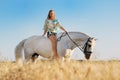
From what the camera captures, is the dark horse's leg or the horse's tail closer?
the dark horse's leg

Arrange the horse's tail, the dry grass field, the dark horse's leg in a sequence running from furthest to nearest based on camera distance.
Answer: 1. the horse's tail
2. the dark horse's leg
3. the dry grass field

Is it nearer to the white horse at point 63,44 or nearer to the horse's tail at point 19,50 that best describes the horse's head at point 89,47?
the white horse at point 63,44

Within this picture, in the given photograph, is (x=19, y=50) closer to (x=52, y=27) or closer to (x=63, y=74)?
(x=52, y=27)

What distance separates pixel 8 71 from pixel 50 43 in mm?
6057

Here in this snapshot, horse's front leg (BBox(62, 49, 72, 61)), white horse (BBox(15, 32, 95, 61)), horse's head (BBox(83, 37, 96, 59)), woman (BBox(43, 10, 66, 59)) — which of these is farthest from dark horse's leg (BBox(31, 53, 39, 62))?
horse's head (BBox(83, 37, 96, 59))

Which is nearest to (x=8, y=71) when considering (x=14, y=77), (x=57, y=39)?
(x=14, y=77)

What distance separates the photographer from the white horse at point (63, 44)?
37.0 feet

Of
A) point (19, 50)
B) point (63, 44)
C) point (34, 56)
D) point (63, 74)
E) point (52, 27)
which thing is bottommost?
point (63, 74)

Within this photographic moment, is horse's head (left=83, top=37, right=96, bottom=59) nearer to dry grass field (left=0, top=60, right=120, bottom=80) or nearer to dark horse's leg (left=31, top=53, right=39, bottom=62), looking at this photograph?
dark horse's leg (left=31, top=53, right=39, bottom=62)

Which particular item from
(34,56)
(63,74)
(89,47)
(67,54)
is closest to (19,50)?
(34,56)

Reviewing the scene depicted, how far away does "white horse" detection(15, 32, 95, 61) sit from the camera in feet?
37.0

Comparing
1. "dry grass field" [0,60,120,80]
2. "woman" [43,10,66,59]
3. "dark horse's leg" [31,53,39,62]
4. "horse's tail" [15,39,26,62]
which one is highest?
"woman" [43,10,66,59]

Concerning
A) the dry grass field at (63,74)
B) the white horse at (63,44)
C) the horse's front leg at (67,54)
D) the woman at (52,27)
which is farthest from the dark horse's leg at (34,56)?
the dry grass field at (63,74)

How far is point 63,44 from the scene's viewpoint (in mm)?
11312
